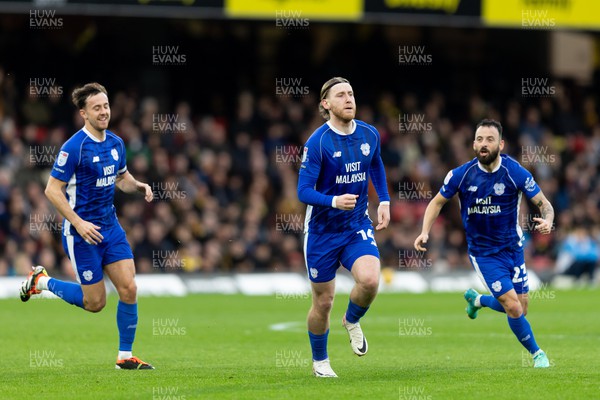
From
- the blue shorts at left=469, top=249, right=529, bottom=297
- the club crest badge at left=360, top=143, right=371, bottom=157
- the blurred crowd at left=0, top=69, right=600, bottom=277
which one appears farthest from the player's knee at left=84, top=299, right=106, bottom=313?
the blurred crowd at left=0, top=69, right=600, bottom=277

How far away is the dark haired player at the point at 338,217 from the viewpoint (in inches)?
423

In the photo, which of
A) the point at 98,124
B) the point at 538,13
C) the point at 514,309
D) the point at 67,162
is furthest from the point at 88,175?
the point at 538,13

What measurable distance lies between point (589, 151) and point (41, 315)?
17.0m

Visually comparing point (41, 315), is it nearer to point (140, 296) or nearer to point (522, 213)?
point (140, 296)

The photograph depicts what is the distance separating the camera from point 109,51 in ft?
96.6

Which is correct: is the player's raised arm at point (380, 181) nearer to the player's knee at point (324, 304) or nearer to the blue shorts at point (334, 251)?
the blue shorts at point (334, 251)

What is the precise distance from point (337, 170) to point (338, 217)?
16.8 inches

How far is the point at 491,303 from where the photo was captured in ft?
42.4

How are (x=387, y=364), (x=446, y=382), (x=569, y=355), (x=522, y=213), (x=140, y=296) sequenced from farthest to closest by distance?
(x=522, y=213) < (x=140, y=296) < (x=569, y=355) < (x=387, y=364) < (x=446, y=382)

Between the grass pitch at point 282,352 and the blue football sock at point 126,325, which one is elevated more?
the blue football sock at point 126,325

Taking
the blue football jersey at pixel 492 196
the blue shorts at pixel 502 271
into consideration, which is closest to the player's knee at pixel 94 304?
the blue football jersey at pixel 492 196

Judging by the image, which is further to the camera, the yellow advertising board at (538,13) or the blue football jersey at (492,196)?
the yellow advertising board at (538,13)

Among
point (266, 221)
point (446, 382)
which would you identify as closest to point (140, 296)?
point (266, 221)

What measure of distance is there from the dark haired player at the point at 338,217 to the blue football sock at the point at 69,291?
8.12 ft
